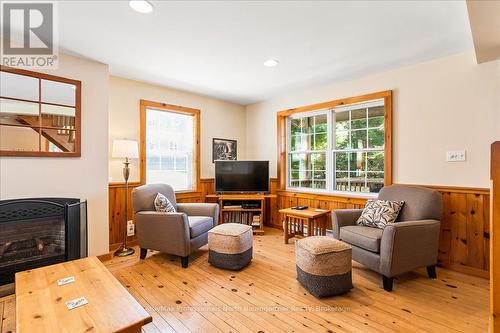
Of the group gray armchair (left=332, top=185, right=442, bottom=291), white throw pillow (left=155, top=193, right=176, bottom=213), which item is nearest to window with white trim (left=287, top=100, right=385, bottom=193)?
gray armchair (left=332, top=185, right=442, bottom=291)

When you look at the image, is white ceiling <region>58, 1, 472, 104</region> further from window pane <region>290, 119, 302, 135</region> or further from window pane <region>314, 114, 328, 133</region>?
window pane <region>290, 119, 302, 135</region>

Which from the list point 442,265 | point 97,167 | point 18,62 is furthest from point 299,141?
point 18,62

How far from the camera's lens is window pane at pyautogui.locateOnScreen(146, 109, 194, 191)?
391 cm

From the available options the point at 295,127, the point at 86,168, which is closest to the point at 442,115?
the point at 295,127

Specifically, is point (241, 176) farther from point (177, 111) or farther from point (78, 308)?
point (78, 308)

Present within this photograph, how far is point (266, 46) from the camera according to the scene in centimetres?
261

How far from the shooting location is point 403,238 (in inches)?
89.1

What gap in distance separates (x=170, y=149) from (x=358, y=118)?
3.00 metres

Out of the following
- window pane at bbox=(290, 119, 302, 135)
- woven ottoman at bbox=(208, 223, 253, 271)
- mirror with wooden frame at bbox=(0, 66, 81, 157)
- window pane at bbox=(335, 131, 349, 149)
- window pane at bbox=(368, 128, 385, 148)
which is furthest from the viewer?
window pane at bbox=(290, 119, 302, 135)

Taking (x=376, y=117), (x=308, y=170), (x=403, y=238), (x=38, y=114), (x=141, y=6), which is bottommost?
(x=403, y=238)

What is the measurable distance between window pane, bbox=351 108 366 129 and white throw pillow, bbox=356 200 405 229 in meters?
1.26

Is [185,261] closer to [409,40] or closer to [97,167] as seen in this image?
[97,167]

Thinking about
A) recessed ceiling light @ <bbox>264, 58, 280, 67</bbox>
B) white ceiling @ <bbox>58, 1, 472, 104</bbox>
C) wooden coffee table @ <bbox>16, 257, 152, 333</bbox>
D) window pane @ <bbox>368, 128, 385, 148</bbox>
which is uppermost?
recessed ceiling light @ <bbox>264, 58, 280, 67</bbox>

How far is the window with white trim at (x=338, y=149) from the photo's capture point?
3521 millimetres
